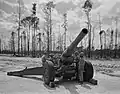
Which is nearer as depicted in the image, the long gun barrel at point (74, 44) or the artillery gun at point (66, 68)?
the long gun barrel at point (74, 44)

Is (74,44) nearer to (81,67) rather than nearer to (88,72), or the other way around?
(81,67)

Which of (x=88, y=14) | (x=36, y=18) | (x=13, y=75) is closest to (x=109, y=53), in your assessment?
→ (x=88, y=14)

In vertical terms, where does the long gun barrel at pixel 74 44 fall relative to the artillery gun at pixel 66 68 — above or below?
above

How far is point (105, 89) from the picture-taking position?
7684 millimetres

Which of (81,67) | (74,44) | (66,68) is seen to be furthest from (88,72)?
(74,44)

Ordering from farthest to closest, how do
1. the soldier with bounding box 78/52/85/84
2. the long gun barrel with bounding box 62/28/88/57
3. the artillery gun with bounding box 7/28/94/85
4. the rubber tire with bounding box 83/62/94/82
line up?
the rubber tire with bounding box 83/62/94/82 → the soldier with bounding box 78/52/85/84 → the artillery gun with bounding box 7/28/94/85 → the long gun barrel with bounding box 62/28/88/57

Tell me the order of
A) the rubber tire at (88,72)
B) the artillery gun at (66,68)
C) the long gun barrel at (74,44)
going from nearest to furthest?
the long gun barrel at (74,44), the artillery gun at (66,68), the rubber tire at (88,72)

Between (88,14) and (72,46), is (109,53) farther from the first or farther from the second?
(72,46)

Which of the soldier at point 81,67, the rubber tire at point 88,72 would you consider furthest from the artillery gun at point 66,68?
the soldier at point 81,67

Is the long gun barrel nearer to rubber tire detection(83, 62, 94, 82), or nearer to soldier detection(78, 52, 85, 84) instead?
soldier detection(78, 52, 85, 84)

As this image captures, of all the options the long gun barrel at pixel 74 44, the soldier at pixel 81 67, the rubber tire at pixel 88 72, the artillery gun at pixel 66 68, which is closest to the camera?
the long gun barrel at pixel 74 44

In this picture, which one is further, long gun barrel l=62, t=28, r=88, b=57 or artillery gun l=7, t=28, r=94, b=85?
artillery gun l=7, t=28, r=94, b=85

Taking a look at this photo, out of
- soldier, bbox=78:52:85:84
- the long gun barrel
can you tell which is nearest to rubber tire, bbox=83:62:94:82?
soldier, bbox=78:52:85:84

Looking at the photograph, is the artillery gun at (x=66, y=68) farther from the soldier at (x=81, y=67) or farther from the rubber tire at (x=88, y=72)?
the soldier at (x=81, y=67)
